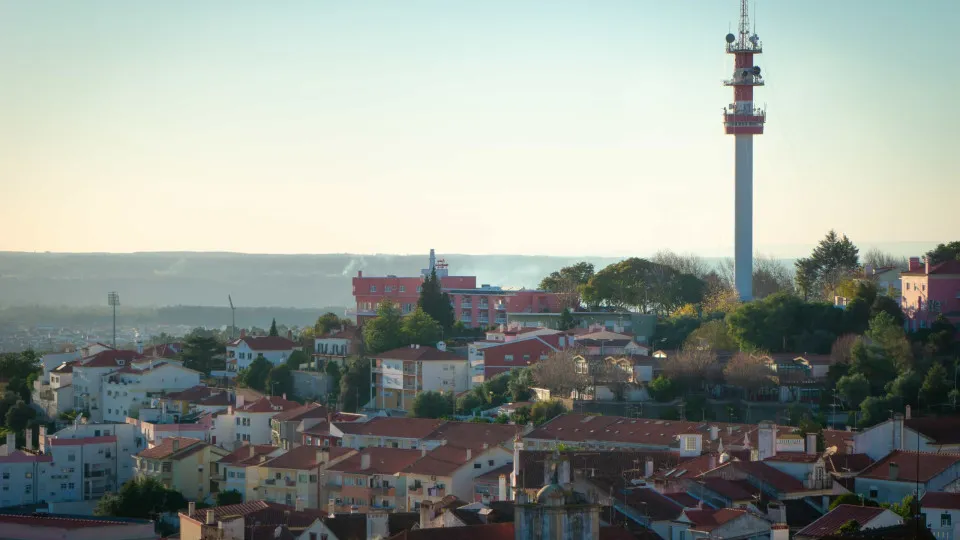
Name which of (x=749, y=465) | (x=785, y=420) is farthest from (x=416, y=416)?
(x=749, y=465)

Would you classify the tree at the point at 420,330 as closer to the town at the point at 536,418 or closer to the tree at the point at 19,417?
the town at the point at 536,418

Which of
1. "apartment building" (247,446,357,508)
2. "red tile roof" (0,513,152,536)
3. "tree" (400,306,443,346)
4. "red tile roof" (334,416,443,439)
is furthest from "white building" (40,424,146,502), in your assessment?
"red tile roof" (0,513,152,536)

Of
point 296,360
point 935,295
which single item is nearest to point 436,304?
point 296,360

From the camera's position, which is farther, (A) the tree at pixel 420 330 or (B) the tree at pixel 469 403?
(A) the tree at pixel 420 330

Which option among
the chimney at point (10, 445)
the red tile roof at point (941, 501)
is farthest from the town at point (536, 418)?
the chimney at point (10, 445)

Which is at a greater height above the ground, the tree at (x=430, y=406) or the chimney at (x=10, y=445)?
the tree at (x=430, y=406)

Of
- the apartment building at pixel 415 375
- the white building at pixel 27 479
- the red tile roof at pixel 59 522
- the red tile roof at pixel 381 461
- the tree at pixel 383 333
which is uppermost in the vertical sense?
the tree at pixel 383 333

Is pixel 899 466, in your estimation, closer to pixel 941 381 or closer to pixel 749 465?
pixel 749 465
